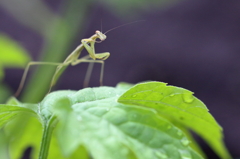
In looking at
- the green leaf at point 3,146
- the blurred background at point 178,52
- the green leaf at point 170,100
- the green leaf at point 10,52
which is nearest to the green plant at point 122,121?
the green leaf at point 170,100

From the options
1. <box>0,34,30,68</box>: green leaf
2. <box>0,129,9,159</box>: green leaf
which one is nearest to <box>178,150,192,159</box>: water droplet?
<box>0,129,9,159</box>: green leaf

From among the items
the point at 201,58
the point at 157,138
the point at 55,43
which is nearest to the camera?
the point at 157,138

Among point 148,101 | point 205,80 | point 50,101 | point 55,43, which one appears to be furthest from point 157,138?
point 205,80

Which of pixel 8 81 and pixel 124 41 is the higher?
pixel 124 41

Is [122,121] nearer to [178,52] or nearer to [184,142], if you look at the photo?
[184,142]

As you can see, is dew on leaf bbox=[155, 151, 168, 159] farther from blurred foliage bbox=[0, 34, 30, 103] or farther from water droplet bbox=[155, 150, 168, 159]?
blurred foliage bbox=[0, 34, 30, 103]

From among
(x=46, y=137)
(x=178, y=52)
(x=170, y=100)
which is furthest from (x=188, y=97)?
(x=178, y=52)

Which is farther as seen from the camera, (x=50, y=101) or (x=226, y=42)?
(x=226, y=42)

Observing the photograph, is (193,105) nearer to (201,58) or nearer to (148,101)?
(148,101)
